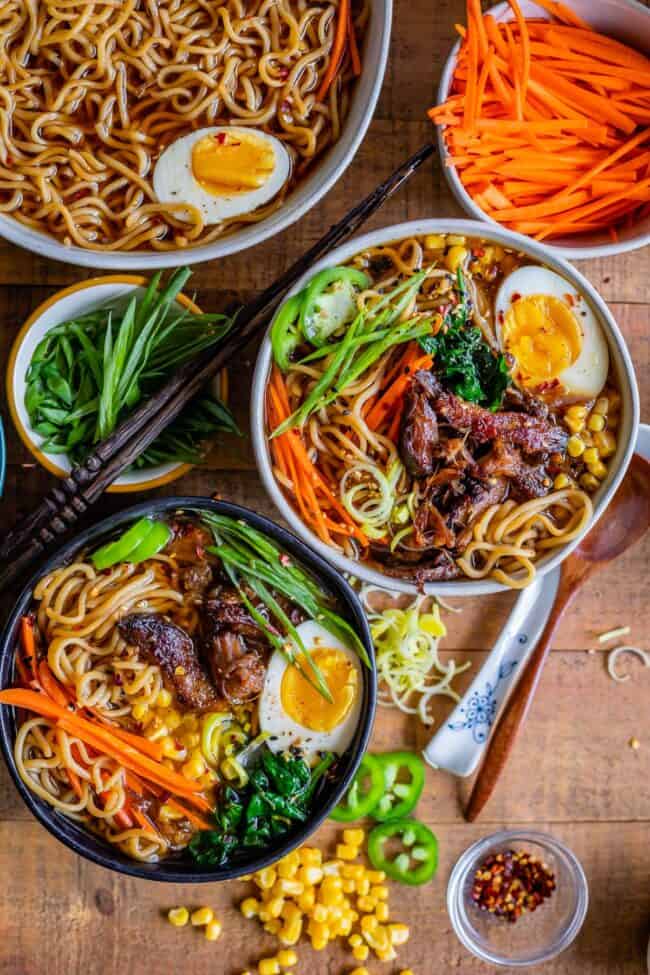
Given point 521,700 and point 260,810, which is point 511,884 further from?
point 260,810

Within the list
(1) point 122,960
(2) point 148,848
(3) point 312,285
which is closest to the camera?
(3) point 312,285

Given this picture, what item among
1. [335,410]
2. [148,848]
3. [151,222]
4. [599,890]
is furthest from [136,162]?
[599,890]

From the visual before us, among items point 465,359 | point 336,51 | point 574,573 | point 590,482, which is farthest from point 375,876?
point 336,51

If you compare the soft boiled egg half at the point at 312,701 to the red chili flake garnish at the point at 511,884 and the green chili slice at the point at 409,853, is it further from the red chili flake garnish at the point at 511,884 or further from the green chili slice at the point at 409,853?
the red chili flake garnish at the point at 511,884

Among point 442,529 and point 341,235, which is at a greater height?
point 341,235

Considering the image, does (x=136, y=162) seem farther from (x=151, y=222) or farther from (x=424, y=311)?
(x=424, y=311)
